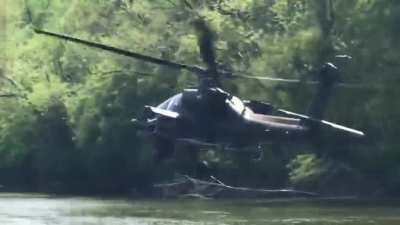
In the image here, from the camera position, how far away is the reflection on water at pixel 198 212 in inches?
1708

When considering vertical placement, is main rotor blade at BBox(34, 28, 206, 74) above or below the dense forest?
below

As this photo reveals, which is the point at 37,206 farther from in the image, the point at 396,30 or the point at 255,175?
the point at 396,30

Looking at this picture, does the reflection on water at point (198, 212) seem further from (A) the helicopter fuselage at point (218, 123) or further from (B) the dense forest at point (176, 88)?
(A) the helicopter fuselage at point (218, 123)

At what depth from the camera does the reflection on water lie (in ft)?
142

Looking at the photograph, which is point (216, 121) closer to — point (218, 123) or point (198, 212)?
point (218, 123)

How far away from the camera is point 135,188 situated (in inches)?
2822

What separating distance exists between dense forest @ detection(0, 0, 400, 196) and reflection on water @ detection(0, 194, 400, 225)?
7.63ft

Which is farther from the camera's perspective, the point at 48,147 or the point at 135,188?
the point at 48,147

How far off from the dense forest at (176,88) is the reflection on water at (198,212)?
7.63 feet

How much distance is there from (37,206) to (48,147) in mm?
21807

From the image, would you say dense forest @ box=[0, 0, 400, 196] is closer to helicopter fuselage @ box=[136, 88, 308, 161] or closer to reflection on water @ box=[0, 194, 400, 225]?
reflection on water @ box=[0, 194, 400, 225]

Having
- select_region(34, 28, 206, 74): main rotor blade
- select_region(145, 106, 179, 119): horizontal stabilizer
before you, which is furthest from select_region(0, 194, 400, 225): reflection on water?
select_region(34, 28, 206, 74): main rotor blade

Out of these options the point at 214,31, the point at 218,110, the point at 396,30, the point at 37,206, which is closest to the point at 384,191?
the point at 396,30

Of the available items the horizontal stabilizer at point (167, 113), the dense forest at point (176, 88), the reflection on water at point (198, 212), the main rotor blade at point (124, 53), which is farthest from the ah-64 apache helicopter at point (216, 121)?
the dense forest at point (176, 88)
